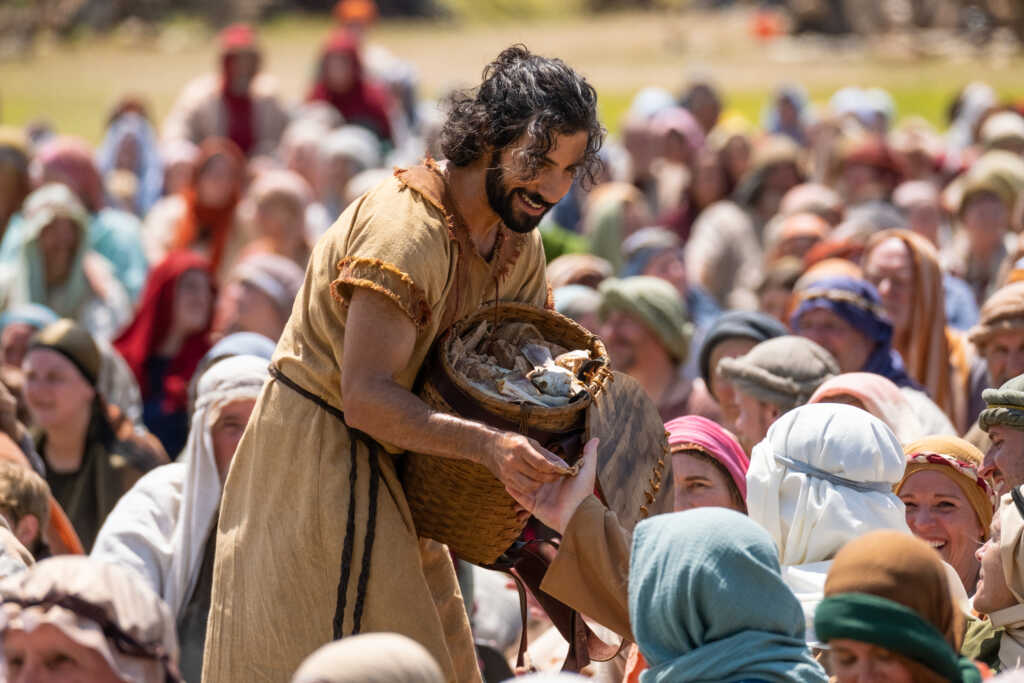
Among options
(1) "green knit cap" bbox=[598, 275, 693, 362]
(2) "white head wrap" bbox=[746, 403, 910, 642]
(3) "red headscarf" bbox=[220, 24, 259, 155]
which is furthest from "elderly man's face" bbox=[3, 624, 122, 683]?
(3) "red headscarf" bbox=[220, 24, 259, 155]

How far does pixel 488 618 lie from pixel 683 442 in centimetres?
142

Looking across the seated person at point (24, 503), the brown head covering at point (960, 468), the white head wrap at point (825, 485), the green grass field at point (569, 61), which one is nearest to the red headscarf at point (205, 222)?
the seated person at point (24, 503)

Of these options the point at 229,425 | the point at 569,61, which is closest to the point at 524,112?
the point at 229,425

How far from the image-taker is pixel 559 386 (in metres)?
3.63

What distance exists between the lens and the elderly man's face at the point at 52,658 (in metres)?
3.01

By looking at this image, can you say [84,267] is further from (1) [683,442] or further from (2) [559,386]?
(2) [559,386]

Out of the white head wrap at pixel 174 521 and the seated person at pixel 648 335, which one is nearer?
the white head wrap at pixel 174 521

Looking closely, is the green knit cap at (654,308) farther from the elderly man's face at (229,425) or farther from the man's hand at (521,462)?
the man's hand at (521,462)

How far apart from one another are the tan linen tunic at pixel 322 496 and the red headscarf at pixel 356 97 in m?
11.4

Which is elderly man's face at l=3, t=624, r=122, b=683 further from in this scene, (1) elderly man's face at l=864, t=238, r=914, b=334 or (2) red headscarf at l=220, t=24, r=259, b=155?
(2) red headscarf at l=220, t=24, r=259, b=155

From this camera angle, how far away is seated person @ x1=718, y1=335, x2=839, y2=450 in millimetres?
5801

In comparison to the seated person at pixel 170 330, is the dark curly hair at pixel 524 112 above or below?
above

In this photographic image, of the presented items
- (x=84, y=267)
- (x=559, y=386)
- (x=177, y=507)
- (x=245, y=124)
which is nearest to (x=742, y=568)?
(x=559, y=386)

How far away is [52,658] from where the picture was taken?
3035 mm
